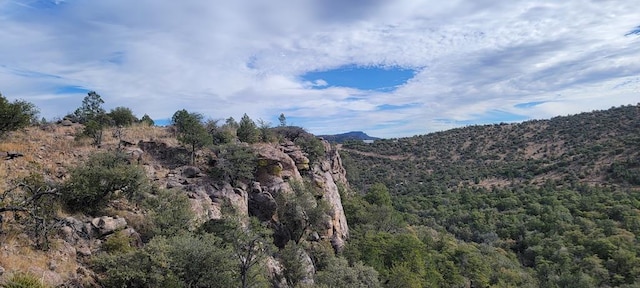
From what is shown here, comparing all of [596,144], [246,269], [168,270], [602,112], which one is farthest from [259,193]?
[602,112]

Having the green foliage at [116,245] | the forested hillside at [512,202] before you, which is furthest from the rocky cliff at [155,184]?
the forested hillside at [512,202]

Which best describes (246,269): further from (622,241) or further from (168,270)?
(622,241)

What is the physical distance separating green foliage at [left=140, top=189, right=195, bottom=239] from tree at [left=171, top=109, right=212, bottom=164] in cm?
738

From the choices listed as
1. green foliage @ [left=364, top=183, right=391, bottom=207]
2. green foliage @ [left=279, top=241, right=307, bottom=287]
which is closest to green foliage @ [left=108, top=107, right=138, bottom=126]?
green foliage @ [left=279, top=241, right=307, bottom=287]

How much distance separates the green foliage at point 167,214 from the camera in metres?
17.0

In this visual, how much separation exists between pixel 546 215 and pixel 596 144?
33547 millimetres

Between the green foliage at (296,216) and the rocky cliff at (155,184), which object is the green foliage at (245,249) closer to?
the rocky cliff at (155,184)

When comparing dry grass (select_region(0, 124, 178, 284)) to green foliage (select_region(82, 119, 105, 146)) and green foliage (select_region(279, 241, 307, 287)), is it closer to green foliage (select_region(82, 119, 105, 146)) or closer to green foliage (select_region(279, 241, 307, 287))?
green foliage (select_region(82, 119, 105, 146))

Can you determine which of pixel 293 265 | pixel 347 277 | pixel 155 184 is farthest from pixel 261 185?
pixel 347 277

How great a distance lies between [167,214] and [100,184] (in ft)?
10.1

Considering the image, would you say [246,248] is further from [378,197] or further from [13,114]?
[378,197]

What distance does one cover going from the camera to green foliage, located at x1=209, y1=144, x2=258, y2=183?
26.1 m

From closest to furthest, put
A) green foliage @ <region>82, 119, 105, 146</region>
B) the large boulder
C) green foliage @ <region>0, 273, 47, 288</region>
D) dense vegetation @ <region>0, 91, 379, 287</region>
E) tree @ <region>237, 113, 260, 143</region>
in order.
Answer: green foliage @ <region>0, 273, 47, 288</region> → dense vegetation @ <region>0, 91, 379, 287</region> → green foliage @ <region>82, 119, 105, 146</region> → the large boulder → tree @ <region>237, 113, 260, 143</region>

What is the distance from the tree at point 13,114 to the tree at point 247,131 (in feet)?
51.9
